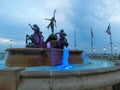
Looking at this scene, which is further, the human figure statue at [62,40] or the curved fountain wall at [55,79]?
the human figure statue at [62,40]

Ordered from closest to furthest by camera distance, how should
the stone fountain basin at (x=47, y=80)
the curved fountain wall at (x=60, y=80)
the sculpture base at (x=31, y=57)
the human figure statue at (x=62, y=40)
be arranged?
1. the stone fountain basin at (x=47, y=80)
2. the curved fountain wall at (x=60, y=80)
3. the sculpture base at (x=31, y=57)
4. the human figure statue at (x=62, y=40)

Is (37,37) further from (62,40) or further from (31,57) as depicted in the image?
(31,57)

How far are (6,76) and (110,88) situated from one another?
3705mm

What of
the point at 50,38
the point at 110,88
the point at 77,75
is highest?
the point at 50,38

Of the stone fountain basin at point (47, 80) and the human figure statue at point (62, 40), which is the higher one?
the human figure statue at point (62, 40)

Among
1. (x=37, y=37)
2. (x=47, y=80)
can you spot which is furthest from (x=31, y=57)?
(x=47, y=80)

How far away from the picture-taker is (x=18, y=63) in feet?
41.5

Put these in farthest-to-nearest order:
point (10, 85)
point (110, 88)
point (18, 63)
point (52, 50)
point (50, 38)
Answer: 1. point (50, 38)
2. point (52, 50)
3. point (18, 63)
4. point (110, 88)
5. point (10, 85)

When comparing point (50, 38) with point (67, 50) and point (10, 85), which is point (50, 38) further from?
point (10, 85)

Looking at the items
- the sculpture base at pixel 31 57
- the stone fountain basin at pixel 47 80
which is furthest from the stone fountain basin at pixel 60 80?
the sculpture base at pixel 31 57

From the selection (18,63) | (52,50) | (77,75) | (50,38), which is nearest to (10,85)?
(77,75)

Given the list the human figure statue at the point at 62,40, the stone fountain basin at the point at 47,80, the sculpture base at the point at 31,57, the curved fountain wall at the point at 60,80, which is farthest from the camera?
the human figure statue at the point at 62,40

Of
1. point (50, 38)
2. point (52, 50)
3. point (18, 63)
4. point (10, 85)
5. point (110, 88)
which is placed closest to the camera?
point (10, 85)

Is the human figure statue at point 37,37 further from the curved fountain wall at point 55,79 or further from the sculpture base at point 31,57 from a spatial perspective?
the curved fountain wall at point 55,79
